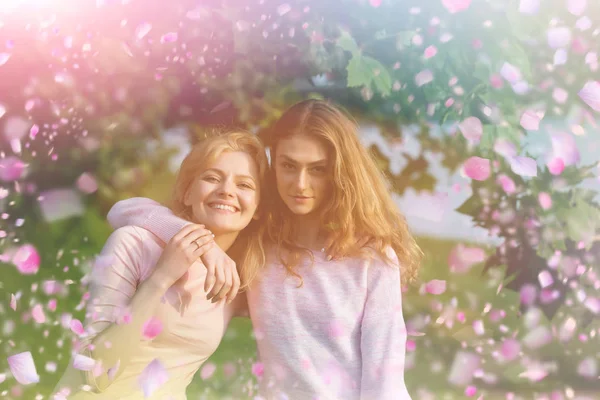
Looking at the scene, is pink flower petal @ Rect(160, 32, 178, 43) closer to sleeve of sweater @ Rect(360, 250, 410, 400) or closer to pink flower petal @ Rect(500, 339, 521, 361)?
sleeve of sweater @ Rect(360, 250, 410, 400)

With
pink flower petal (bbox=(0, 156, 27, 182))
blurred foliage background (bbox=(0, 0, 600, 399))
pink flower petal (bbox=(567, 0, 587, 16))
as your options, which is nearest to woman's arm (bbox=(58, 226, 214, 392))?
blurred foliage background (bbox=(0, 0, 600, 399))

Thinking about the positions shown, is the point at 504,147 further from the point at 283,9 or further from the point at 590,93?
the point at 283,9

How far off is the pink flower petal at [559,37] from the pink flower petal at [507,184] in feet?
1.83

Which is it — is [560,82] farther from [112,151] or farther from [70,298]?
[70,298]

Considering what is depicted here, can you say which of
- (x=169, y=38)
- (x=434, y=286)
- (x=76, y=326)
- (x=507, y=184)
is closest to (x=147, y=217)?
(x=76, y=326)

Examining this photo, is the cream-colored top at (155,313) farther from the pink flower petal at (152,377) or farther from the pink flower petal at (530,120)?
the pink flower petal at (530,120)

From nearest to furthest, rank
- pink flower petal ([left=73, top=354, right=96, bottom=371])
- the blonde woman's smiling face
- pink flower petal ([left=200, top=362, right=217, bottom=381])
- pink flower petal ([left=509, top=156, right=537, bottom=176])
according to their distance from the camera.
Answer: pink flower petal ([left=73, top=354, right=96, bottom=371]) < the blonde woman's smiling face < pink flower petal ([left=200, top=362, right=217, bottom=381]) < pink flower petal ([left=509, top=156, right=537, bottom=176])

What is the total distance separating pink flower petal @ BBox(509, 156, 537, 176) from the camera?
238cm

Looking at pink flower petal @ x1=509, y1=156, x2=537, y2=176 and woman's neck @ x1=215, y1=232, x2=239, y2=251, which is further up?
pink flower petal @ x1=509, y1=156, x2=537, y2=176

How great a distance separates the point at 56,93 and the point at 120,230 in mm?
643

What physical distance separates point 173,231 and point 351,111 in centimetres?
78

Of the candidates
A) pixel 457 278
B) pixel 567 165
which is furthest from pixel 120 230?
pixel 567 165

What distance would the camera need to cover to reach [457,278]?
7.78 ft

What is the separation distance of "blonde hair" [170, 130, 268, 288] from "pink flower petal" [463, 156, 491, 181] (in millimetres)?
773
